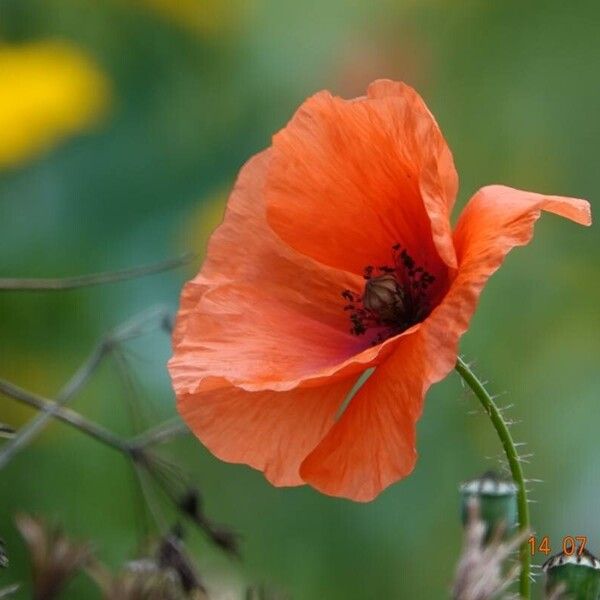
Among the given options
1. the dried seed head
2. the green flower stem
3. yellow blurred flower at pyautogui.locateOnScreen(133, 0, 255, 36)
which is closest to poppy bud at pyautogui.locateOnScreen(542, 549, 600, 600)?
the green flower stem

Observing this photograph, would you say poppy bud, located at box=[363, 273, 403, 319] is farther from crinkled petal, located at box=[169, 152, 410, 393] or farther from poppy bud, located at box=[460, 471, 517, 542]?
poppy bud, located at box=[460, 471, 517, 542]

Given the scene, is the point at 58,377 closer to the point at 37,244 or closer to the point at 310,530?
the point at 37,244

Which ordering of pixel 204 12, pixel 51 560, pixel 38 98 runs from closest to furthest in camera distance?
pixel 51 560
pixel 38 98
pixel 204 12

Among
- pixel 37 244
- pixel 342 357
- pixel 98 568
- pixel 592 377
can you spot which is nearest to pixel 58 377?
pixel 37 244

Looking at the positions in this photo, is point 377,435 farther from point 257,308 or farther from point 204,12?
point 204,12

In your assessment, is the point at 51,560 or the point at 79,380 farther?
the point at 79,380

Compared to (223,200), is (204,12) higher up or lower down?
higher up

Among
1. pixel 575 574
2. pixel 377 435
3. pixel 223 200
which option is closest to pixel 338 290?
pixel 377 435

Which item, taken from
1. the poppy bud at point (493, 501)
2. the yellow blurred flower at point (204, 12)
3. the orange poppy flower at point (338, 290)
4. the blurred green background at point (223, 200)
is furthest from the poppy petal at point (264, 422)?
the yellow blurred flower at point (204, 12)
